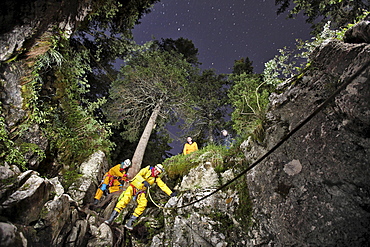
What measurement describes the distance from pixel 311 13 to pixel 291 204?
28.8 ft

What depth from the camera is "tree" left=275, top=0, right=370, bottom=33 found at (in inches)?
253

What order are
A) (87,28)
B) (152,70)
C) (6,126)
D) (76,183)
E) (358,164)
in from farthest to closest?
1. (152,70)
2. (87,28)
3. (76,183)
4. (6,126)
5. (358,164)

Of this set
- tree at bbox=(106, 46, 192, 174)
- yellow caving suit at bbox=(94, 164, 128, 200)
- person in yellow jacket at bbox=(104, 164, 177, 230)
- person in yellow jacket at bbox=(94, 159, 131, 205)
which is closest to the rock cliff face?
person in yellow jacket at bbox=(104, 164, 177, 230)

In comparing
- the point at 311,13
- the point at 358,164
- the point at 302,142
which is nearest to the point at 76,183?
the point at 302,142

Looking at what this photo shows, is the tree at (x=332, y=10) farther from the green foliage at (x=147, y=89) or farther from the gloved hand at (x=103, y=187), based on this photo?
the gloved hand at (x=103, y=187)

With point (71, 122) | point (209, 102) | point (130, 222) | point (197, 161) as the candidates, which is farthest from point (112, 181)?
point (209, 102)

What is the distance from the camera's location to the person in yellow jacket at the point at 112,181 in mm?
6262

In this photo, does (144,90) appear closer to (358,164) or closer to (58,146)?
(58,146)

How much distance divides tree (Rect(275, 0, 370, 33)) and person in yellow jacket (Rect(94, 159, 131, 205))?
32.5 ft

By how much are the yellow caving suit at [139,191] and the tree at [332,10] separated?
8.71 meters

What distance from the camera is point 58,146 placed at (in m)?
6.00

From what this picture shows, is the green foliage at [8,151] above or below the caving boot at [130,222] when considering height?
above

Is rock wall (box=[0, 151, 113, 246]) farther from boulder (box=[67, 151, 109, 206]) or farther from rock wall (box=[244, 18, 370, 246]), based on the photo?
rock wall (box=[244, 18, 370, 246])

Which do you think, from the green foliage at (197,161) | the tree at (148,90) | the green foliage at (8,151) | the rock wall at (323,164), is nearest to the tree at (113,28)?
the tree at (148,90)
